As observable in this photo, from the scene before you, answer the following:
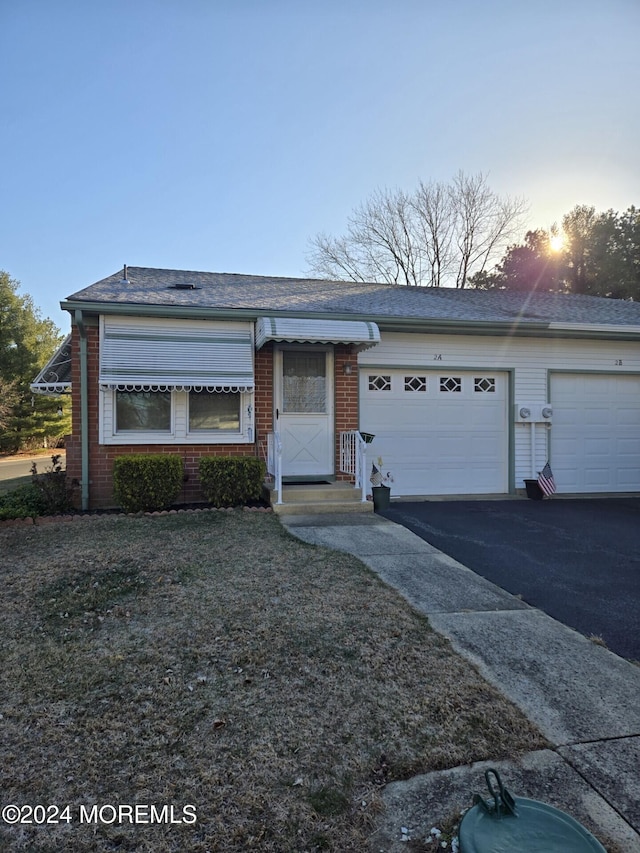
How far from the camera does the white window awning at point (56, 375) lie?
8766 millimetres

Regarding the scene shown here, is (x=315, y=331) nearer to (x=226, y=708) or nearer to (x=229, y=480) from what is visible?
(x=229, y=480)

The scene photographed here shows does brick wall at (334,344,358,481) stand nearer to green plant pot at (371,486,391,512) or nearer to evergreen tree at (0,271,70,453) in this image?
green plant pot at (371,486,391,512)

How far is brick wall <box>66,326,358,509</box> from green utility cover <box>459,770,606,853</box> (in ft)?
22.7

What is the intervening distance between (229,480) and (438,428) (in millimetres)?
4117

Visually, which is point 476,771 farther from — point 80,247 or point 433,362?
point 80,247

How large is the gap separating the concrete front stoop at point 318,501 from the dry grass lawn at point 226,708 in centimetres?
275

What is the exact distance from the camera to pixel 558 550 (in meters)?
5.86

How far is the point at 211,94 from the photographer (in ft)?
30.4

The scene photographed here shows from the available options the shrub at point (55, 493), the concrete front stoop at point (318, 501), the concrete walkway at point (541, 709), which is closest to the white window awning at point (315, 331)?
the concrete front stoop at point (318, 501)

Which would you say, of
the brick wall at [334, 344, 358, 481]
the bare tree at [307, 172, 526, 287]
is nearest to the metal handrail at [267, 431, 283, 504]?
the brick wall at [334, 344, 358, 481]

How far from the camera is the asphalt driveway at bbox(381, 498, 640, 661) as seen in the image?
399 centimetres

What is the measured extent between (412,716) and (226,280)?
9.97 m

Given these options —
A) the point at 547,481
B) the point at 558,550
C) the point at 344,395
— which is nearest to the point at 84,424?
the point at 344,395

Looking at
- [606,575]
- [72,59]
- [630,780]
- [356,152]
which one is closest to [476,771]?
[630,780]
